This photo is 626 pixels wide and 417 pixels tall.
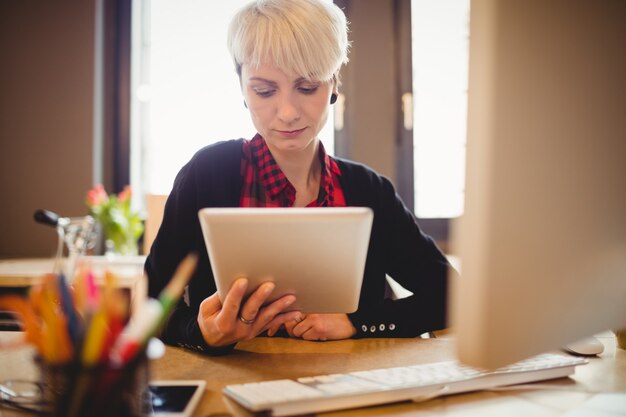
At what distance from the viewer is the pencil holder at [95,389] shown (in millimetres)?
398

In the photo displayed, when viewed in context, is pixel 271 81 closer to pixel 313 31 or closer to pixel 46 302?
pixel 313 31

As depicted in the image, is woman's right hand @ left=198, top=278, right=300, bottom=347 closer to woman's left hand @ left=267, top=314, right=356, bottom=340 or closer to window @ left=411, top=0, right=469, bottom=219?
woman's left hand @ left=267, top=314, right=356, bottom=340

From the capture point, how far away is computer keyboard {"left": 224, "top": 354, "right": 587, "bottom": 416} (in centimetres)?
59

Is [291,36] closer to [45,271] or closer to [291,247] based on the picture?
[291,247]

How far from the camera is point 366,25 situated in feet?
9.11

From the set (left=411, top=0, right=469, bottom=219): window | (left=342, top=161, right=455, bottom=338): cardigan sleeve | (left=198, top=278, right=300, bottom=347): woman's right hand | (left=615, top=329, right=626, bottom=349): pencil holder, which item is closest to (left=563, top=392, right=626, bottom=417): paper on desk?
(left=615, top=329, right=626, bottom=349): pencil holder

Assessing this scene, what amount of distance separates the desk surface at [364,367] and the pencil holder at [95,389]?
0.19 m

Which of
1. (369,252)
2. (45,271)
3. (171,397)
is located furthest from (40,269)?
(171,397)

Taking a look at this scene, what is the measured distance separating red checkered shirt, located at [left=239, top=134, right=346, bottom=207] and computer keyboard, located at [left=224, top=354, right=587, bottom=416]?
0.67 meters

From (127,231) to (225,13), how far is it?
4.22ft

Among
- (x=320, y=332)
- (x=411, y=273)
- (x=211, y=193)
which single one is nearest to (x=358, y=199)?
(x=411, y=273)

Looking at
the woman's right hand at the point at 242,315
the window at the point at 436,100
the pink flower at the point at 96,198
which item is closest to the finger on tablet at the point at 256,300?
the woman's right hand at the point at 242,315

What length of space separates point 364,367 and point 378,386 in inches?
6.5

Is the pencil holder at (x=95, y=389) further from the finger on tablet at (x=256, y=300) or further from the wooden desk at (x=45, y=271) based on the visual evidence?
the wooden desk at (x=45, y=271)
